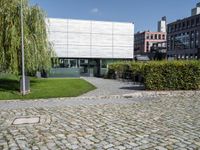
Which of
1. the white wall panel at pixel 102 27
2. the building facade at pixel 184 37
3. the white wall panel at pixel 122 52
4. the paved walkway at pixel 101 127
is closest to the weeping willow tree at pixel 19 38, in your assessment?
the paved walkway at pixel 101 127

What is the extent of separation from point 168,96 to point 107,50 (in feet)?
63.3

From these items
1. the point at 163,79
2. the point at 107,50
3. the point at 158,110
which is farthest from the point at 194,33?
the point at 158,110

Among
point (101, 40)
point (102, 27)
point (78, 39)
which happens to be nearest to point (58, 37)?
point (78, 39)

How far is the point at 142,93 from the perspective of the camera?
53.3 feet

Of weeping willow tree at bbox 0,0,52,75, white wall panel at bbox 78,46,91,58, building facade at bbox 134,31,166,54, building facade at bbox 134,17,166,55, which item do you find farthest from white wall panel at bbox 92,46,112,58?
building facade at bbox 134,31,166,54

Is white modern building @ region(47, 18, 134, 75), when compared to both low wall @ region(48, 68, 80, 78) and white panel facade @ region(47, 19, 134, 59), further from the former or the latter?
low wall @ region(48, 68, 80, 78)

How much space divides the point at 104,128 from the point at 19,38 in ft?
32.8

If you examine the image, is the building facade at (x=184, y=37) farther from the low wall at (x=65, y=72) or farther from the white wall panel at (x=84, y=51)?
the low wall at (x=65, y=72)

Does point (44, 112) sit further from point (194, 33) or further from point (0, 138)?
point (194, 33)

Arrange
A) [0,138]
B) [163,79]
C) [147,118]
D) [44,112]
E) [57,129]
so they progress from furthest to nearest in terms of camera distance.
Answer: [163,79]
[44,112]
[147,118]
[57,129]
[0,138]

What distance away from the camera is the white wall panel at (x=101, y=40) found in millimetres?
34025

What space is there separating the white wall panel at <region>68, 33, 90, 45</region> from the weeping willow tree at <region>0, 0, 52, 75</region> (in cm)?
1489

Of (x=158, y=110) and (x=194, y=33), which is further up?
(x=194, y=33)

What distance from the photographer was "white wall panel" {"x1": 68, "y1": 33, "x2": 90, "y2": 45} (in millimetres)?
33156
